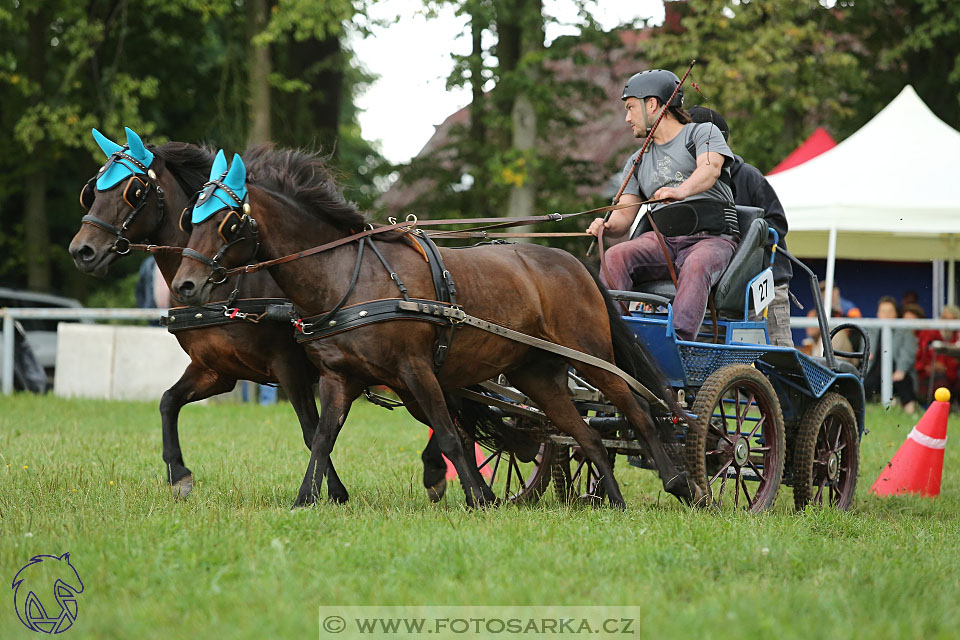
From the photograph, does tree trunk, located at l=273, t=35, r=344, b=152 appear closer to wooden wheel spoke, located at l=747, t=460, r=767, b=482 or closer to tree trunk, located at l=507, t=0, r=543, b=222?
tree trunk, located at l=507, t=0, r=543, b=222

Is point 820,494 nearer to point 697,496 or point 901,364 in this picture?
point 697,496

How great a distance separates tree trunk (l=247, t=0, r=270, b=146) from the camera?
1644 cm

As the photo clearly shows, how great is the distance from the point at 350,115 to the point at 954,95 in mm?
20116

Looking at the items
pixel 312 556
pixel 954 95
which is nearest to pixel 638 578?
pixel 312 556

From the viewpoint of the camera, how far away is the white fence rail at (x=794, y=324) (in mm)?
13039

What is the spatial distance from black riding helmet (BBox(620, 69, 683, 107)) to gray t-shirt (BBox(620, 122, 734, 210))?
22 cm

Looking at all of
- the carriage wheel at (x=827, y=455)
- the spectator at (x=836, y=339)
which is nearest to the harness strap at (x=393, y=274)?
the carriage wheel at (x=827, y=455)

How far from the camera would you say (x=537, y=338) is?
20.8ft

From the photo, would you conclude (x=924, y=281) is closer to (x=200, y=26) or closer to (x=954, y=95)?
(x=954, y=95)

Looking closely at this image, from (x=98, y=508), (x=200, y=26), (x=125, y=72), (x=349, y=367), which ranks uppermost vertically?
(x=200, y=26)

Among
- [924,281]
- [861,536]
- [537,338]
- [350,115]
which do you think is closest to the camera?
[861,536]

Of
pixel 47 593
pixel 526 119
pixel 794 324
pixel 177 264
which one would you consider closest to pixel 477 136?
pixel 526 119

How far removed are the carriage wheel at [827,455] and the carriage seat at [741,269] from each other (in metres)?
0.85

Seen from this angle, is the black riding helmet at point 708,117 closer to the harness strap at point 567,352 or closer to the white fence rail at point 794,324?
the harness strap at point 567,352
